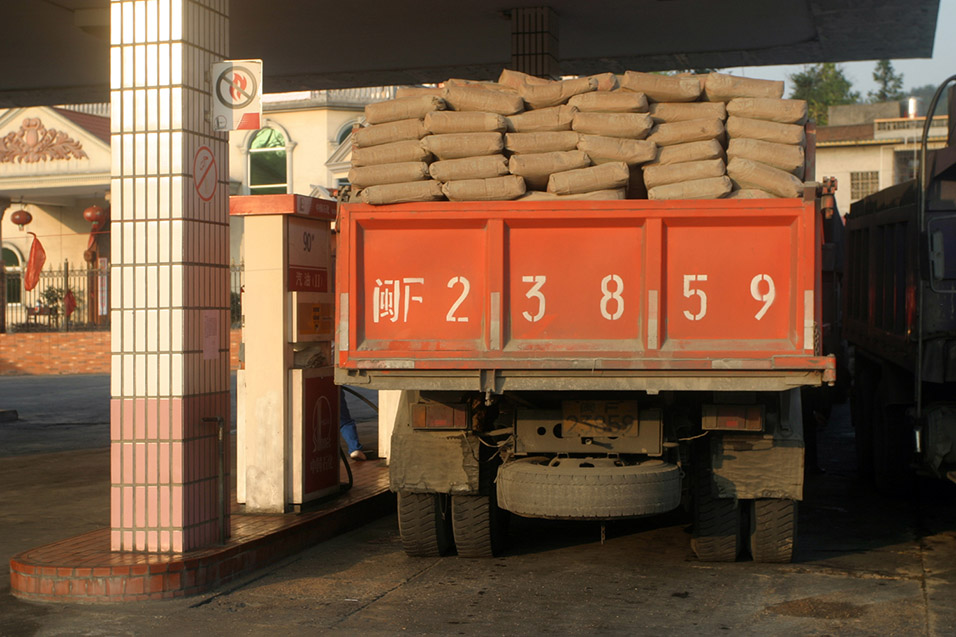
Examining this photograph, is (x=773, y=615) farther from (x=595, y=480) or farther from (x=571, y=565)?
(x=571, y=565)

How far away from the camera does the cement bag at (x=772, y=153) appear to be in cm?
744

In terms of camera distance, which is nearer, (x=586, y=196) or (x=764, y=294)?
(x=764, y=294)

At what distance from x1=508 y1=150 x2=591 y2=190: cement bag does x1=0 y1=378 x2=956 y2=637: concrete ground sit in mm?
2657

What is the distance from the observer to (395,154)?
780 centimetres

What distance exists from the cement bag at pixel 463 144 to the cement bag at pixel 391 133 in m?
0.15

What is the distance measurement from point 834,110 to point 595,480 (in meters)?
67.1

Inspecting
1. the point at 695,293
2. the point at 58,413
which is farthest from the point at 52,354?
the point at 695,293

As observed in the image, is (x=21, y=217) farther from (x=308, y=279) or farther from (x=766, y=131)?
(x=766, y=131)

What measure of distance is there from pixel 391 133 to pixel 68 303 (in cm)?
2649

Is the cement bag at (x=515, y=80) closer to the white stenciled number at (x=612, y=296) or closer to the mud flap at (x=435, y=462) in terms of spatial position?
the white stenciled number at (x=612, y=296)

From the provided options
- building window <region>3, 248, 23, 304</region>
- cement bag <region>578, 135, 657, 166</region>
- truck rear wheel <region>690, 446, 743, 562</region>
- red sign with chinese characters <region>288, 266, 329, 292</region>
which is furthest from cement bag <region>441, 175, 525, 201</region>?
building window <region>3, 248, 23, 304</region>

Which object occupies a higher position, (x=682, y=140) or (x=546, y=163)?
(x=682, y=140)

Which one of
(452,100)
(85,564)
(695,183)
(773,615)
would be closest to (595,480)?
(773,615)

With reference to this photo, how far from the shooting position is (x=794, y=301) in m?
7.24
